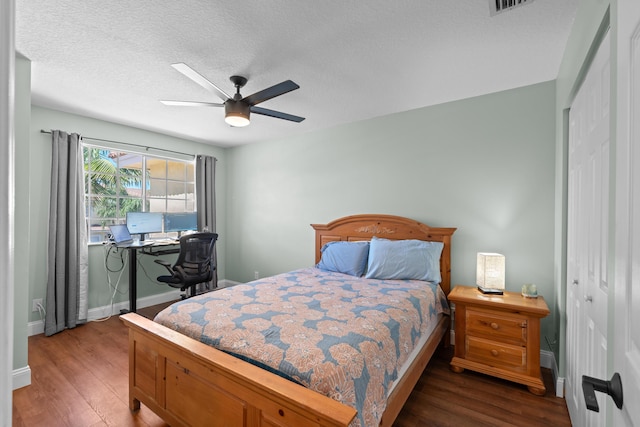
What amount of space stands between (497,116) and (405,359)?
7.77 feet

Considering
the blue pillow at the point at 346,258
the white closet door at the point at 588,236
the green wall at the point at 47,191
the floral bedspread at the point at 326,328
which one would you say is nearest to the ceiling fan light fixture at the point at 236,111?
the floral bedspread at the point at 326,328

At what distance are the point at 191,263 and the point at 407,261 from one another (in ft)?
8.14

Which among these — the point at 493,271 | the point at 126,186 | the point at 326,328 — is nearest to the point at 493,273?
the point at 493,271

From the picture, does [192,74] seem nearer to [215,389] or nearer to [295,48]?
[295,48]

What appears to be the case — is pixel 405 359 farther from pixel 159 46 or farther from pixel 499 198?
pixel 159 46

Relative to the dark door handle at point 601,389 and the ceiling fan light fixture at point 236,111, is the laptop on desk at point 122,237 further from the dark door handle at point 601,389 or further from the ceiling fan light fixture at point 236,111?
the dark door handle at point 601,389

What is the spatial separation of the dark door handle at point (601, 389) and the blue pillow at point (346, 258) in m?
2.35

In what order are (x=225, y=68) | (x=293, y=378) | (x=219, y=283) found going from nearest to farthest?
(x=293, y=378)
(x=225, y=68)
(x=219, y=283)

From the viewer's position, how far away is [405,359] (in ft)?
6.01

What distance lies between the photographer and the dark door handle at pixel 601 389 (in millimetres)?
646

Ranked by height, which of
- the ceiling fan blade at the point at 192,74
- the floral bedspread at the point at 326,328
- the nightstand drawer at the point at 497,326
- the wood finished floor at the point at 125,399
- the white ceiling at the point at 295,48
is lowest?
the wood finished floor at the point at 125,399

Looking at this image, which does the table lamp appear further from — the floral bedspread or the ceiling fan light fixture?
the ceiling fan light fixture

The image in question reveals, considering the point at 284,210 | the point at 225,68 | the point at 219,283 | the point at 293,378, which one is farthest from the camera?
the point at 219,283

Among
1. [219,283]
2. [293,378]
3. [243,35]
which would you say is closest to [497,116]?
[243,35]
